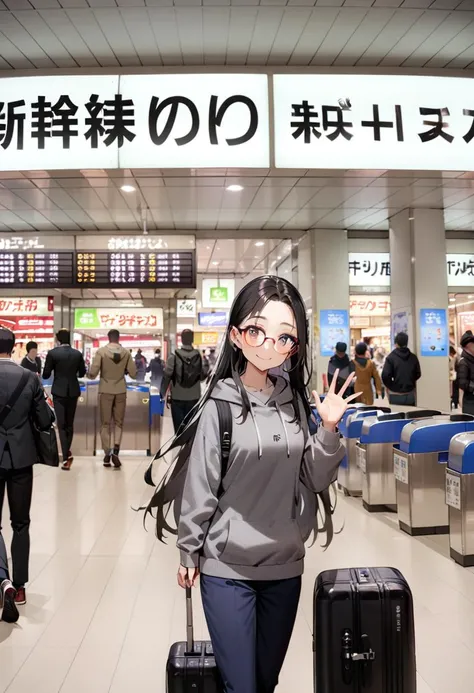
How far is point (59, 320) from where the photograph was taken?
54.7ft

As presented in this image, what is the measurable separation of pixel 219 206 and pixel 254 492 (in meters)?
8.14

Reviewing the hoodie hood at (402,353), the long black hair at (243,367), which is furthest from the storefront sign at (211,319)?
the long black hair at (243,367)

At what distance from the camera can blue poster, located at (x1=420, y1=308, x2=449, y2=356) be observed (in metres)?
9.77

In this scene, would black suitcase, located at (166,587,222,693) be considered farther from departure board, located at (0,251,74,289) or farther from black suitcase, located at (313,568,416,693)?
departure board, located at (0,251,74,289)

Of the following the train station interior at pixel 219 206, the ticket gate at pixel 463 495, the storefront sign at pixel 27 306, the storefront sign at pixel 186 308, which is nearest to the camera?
the train station interior at pixel 219 206

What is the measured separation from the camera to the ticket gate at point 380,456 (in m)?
5.43

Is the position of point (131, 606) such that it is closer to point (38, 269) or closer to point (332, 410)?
point (332, 410)

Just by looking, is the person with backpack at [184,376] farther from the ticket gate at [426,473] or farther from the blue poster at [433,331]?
the blue poster at [433,331]

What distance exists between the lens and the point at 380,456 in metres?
5.49

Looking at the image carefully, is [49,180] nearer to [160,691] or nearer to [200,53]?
[200,53]

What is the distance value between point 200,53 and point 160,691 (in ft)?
18.6

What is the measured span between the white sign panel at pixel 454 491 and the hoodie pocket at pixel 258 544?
2726 millimetres

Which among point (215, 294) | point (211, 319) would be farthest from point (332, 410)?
point (211, 319)

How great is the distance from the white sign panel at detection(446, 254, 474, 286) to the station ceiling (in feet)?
17.4
